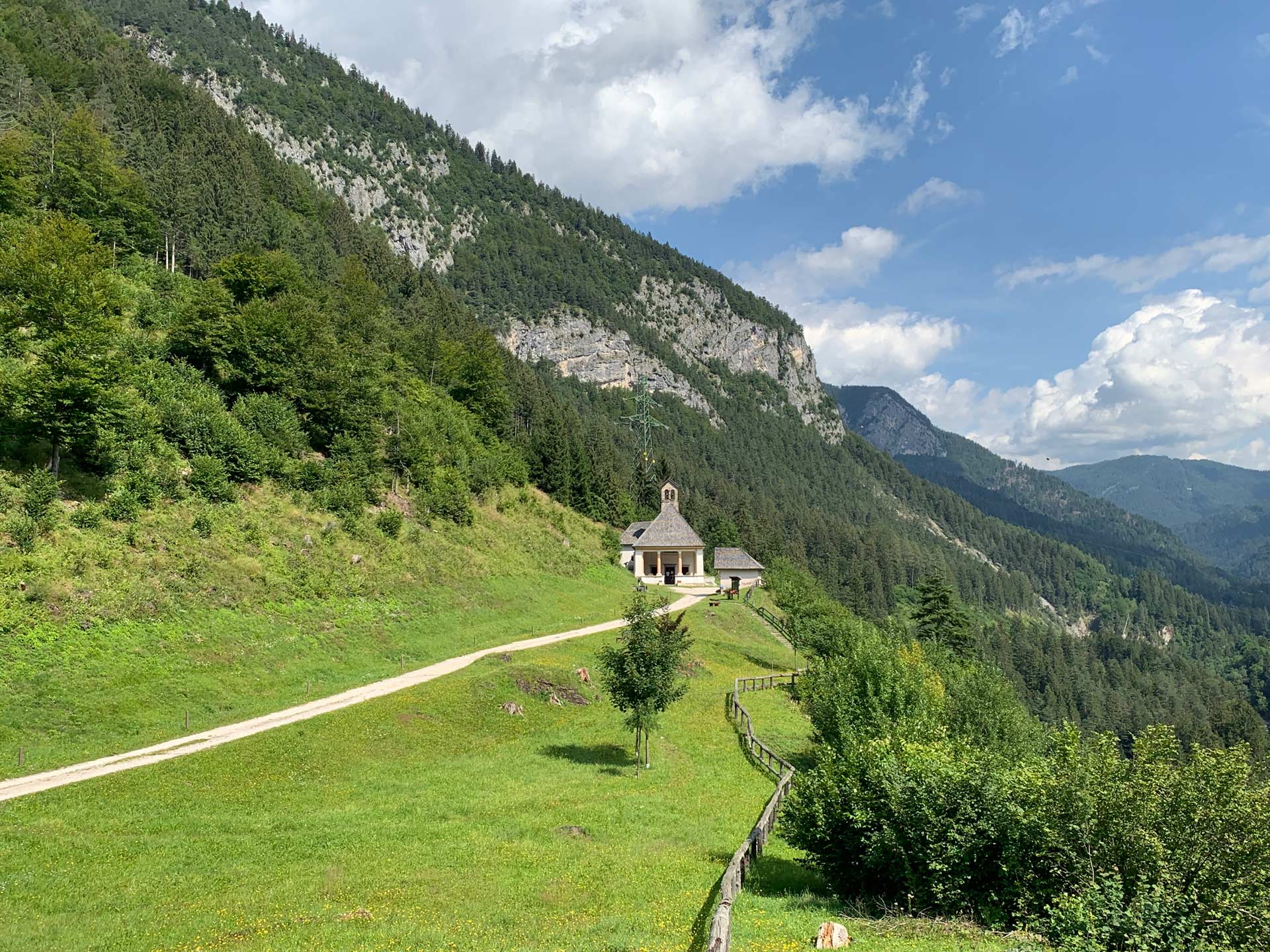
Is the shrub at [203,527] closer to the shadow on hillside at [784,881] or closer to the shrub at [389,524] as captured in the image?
the shrub at [389,524]

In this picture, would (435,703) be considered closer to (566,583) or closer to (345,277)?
(566,583)

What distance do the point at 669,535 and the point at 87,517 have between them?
183ft

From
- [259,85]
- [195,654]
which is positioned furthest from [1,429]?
[259,85]

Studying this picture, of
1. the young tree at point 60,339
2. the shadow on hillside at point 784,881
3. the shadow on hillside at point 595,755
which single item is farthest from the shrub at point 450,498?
the shadow on hillside at point 784,881

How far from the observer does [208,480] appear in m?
40.8

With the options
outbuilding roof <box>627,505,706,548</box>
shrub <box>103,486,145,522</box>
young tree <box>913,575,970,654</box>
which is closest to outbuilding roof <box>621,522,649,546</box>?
outbuilding roof <box>627,505,706,548</box>

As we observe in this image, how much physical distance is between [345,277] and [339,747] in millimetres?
62227

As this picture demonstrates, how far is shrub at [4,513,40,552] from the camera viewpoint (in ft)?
95.6

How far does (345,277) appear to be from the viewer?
7381 centimetres

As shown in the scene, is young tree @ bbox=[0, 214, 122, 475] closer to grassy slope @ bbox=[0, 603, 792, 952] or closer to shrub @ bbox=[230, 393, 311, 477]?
shrub @ bbox=[230, 393, 311, 477]

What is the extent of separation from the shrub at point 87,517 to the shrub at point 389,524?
737 inches

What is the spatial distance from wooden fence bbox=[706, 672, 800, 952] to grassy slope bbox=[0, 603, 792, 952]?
0.93 meters

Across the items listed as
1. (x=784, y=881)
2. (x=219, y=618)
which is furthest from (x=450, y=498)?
(x=784, y=881)

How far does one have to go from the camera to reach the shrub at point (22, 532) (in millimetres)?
29141
